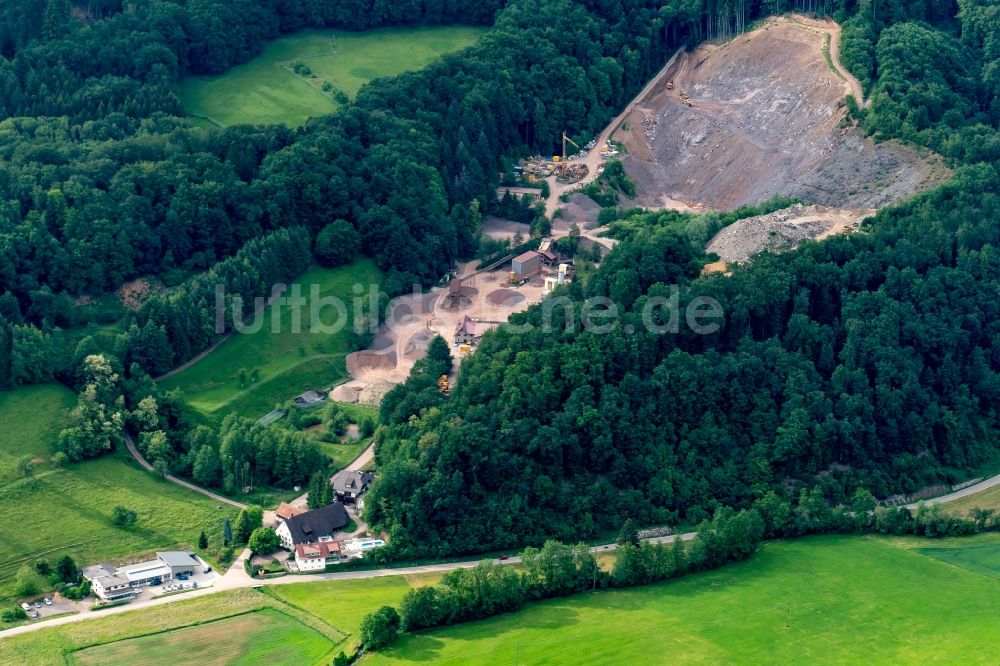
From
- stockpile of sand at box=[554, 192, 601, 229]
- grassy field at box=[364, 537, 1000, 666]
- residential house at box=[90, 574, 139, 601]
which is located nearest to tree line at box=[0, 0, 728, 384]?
stockpile of sand at box=[554, 192, 601, 229]

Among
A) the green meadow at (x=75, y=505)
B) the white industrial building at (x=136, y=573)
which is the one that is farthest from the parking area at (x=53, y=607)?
the green meadow at (x=75, y=505)

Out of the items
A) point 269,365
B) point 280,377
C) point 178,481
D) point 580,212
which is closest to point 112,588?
point 178,481

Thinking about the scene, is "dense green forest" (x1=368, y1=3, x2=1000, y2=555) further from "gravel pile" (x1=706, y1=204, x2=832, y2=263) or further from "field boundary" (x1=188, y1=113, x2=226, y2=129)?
"field boundary" (x1=188, y1=113, x2=226, y2=129)

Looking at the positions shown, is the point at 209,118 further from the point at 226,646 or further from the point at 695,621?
the point at 695,621

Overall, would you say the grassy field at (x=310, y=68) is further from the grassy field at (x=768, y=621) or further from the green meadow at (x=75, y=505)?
the grassy field at (x=768, y=621)

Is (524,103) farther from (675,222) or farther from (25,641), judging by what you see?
(25,641)

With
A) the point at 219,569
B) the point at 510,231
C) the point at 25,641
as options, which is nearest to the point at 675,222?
the point at 510,231
